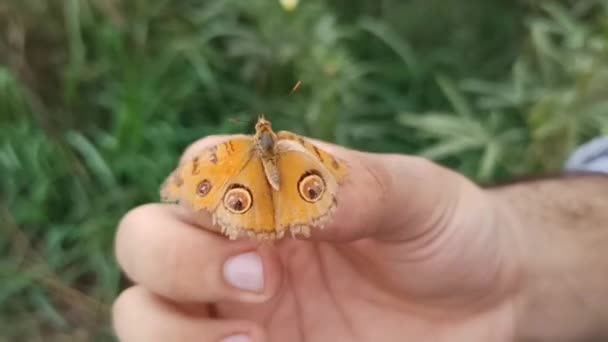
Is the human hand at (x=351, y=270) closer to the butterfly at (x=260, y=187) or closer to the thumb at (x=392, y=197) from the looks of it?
the thumb at (x=392, y=197)

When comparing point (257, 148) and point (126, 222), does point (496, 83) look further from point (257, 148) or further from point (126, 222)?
point (257, 148)

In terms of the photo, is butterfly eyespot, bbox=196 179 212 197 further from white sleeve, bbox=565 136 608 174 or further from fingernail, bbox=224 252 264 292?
white sleeve, bbox=565 136 608 174

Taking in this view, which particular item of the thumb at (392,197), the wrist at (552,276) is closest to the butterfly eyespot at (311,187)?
the thumb at (392,197)

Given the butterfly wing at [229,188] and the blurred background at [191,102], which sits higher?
the blurred background at [191,102]

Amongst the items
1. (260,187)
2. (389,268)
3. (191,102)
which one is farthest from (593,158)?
(191,102)

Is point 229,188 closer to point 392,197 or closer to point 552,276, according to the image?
point 392,197

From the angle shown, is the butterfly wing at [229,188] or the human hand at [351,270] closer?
the butterfly wing at [229,188]
